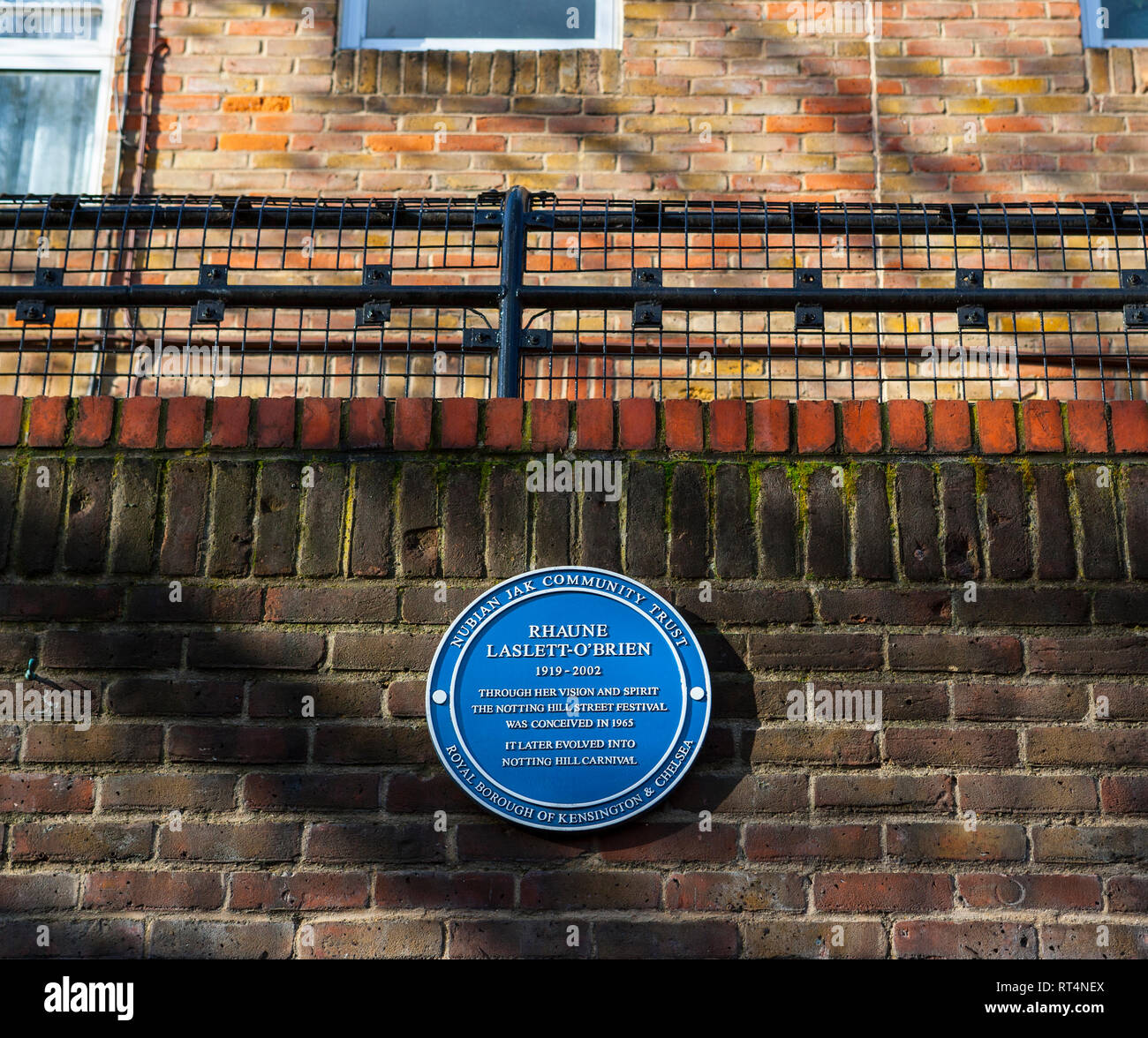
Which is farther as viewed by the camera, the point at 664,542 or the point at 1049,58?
the point at 1049,58

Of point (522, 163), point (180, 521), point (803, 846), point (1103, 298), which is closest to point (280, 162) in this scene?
point (522, 163)

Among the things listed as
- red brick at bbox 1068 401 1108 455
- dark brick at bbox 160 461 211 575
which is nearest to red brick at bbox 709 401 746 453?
red brick at bbox 1068 401 1108 455

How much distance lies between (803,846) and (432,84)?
12.8 feet

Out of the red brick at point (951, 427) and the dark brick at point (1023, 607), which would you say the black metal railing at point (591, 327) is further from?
the dark brick at point (1023, 607)

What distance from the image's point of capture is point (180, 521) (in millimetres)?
2854

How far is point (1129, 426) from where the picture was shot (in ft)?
9.59

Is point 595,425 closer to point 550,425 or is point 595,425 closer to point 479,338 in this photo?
point 550,425

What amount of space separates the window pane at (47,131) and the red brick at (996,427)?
4201 millimetres

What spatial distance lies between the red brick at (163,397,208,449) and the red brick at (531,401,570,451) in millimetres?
830

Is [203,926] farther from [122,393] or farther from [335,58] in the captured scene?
[335,58]

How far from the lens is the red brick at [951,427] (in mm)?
2908

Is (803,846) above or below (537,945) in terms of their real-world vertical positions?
above

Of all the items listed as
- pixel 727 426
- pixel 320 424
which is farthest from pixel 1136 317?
pixel 320 424

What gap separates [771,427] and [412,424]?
0.89 m
